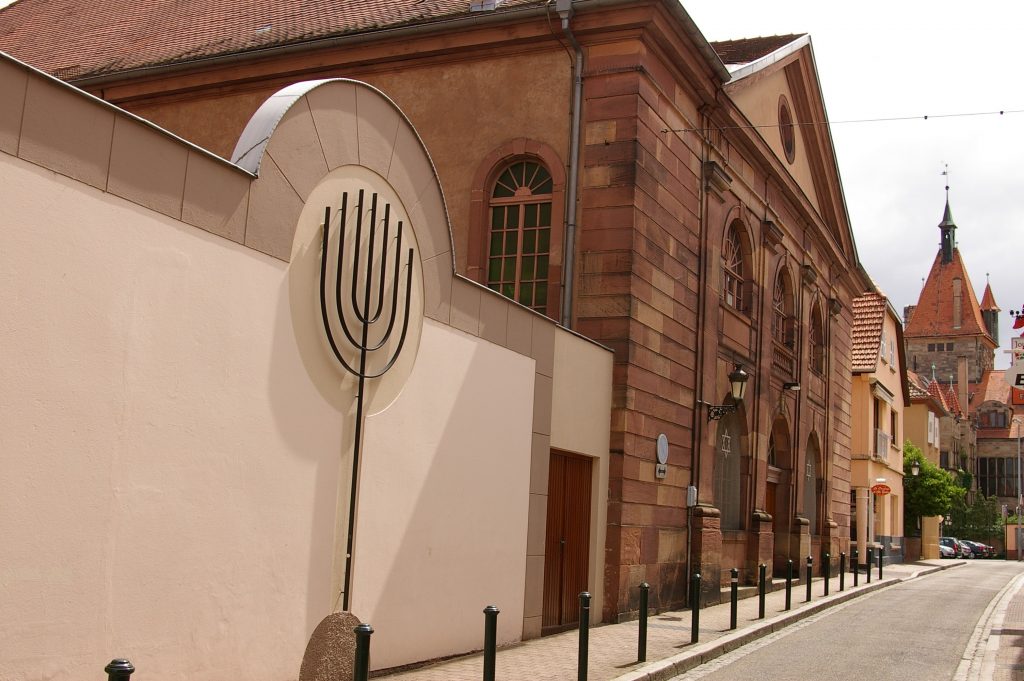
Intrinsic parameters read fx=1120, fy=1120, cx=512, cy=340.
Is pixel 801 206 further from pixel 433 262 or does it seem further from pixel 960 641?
pixel 433 262

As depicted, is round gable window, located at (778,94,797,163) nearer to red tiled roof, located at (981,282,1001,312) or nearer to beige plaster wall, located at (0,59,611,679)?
beige plaster wall, located at (0,59,611,679)

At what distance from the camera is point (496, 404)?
11617mm

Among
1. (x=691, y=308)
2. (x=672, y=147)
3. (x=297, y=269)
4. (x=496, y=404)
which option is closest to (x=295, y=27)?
(x=672, y=147)

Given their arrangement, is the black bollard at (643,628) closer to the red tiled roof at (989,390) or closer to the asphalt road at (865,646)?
the asphalt road at (865,646)

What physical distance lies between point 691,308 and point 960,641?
5897 mm

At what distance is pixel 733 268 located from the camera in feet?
65.1

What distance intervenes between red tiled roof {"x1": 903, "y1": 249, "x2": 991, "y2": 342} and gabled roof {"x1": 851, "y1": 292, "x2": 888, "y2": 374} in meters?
85.9

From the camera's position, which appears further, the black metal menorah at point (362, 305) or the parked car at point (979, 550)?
the parked car at point (979, 550)

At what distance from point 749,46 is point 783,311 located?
5533mm

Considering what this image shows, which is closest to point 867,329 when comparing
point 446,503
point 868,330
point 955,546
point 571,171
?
point 868,330

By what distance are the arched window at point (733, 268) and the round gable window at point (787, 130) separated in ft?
9.56

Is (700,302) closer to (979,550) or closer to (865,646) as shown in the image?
(865,646)

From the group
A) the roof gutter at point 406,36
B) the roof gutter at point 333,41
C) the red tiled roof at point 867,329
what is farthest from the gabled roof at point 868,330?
the roof gutter at point 333,41

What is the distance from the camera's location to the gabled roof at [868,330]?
1515 inches
